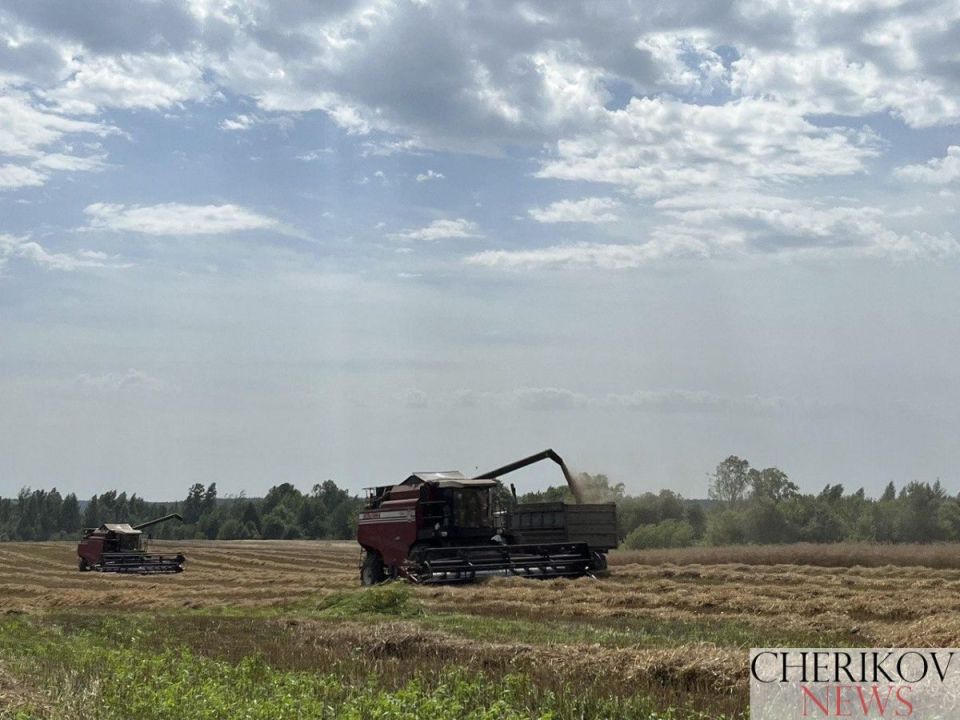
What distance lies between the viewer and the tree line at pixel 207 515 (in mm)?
105250

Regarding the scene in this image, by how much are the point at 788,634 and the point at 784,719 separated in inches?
270

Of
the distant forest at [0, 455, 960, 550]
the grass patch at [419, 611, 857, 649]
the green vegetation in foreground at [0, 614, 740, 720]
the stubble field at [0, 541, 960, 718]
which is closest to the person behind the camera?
the green vegetation in foreground at [0, 614, 740, 720]

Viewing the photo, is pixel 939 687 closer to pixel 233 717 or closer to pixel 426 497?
pixel 233 717

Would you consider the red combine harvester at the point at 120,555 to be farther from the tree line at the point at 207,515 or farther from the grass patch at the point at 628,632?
the tree line at the point at 207,515

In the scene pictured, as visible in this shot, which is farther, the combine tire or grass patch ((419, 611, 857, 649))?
the combine tire

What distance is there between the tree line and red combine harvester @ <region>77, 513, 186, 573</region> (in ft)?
152

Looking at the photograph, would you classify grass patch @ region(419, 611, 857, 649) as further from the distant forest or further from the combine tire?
the distant forest

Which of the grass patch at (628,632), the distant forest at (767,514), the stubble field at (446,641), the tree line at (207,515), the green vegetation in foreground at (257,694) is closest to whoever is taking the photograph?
the green vegetation in foreground at (257,694)

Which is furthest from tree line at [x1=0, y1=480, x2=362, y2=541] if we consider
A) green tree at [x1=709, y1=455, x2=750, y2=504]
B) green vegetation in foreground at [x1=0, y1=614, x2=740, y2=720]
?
green vegetation in foreground at [x1=0, y1=614, x2=740, y2=720]

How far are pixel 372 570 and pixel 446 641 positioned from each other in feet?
51.9

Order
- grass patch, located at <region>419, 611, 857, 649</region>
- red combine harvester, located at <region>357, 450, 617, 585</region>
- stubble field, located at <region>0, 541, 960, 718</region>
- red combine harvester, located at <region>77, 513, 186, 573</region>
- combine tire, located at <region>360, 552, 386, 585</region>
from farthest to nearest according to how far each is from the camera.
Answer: red combine harvester, located at <region>77, 513, 186, 573</region>
combine tire, located at <region>360, 552, 386, 585</region>
red combine harvester, located at <region>357, 450, 617, 585</region>
grass patch, located at <region>419, 611, 857, 649</region>
stubble field, located at <region>0, 541, 960, 718</region>

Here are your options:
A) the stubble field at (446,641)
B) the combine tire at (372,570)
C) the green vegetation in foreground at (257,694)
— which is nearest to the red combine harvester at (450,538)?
the combine tire at (372,570)

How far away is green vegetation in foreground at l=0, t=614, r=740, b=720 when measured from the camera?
375 inches

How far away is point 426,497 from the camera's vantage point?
29.0 m
